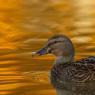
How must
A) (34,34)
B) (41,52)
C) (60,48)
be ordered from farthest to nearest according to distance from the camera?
(34,34)
(60,48)
(41,52)

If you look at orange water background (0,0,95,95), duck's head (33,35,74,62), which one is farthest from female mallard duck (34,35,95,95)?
orange water background (0,0,95,95)

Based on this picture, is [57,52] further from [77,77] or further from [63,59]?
[77,77]

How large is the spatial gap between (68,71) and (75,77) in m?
0.24

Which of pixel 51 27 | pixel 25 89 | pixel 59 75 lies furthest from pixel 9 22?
pixel 25 89

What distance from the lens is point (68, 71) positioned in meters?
13.2

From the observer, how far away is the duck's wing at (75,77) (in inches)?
494

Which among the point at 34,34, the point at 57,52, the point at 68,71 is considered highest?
the point at 34,34

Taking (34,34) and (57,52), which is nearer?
(57,52)

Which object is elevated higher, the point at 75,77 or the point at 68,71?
the point at 68,71

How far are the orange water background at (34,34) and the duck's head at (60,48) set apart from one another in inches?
10.1

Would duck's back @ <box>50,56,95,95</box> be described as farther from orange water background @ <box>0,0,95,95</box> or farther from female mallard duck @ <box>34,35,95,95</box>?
orange water background @ <box>0,0,95,95</box>

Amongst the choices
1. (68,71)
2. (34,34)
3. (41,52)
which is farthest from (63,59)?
(34,34)

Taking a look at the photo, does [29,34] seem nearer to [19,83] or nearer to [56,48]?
[56,48]

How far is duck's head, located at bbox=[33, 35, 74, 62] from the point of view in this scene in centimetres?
1355
